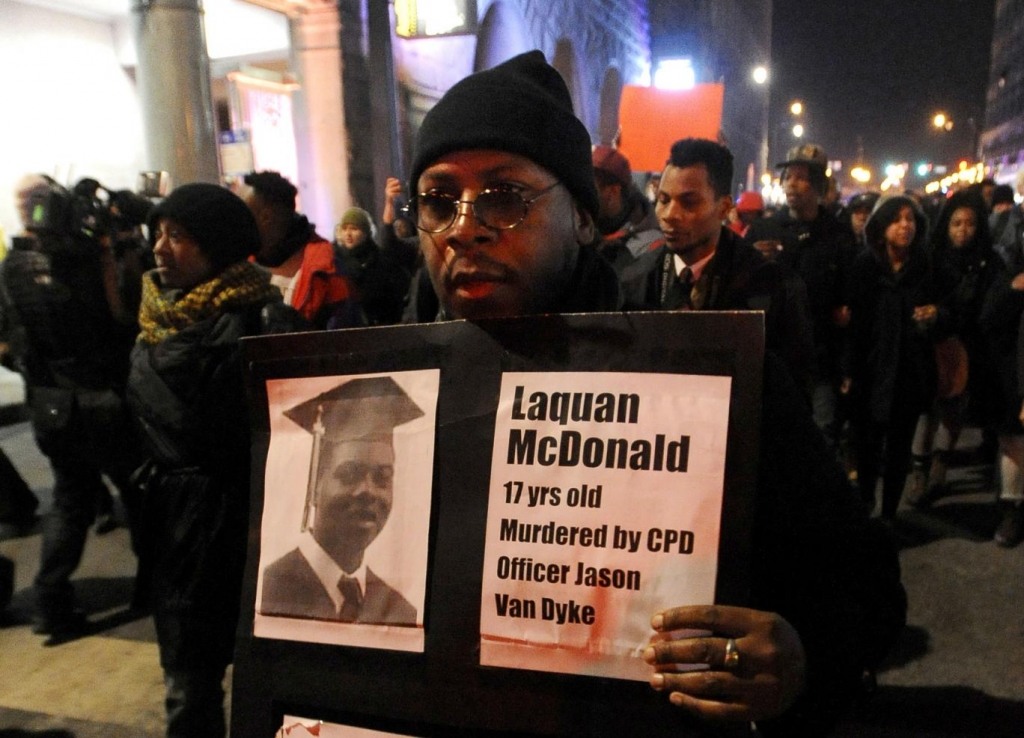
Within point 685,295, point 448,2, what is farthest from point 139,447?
point 448,2

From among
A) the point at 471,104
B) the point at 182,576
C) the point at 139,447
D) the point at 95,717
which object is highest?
the point at 471,104

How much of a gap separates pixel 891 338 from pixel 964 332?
0.95 metres

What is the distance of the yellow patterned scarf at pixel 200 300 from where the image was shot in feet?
8.59

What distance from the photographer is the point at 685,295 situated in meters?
3.25

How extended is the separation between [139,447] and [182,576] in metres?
2.17

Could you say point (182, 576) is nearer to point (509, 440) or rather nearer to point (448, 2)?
point (509, 440)

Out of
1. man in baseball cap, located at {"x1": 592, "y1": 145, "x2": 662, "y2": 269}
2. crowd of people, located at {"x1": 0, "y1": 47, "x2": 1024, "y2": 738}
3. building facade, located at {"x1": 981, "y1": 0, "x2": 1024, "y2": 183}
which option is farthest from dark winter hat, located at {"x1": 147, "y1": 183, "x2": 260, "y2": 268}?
building facade, located at {"x1": 981, "y1": 0, "x2": 1024, "y2": 183}

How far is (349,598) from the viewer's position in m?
1.14

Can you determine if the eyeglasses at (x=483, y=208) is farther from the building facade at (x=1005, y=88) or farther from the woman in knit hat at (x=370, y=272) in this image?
the building facade at (x=1005, y=88)

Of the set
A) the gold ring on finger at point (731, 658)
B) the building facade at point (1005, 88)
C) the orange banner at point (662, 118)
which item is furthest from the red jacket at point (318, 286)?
the building facade at point (1005, 88)

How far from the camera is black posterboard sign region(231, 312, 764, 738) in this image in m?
0.99

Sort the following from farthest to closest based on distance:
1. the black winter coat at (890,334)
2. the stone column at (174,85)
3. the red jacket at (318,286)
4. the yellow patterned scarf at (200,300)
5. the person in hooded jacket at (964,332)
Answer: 1. the stone column at (174,85)
2. the person in hooded jacket at (964,332)
3. the black winter coat at (890,334)
4. the red jacket at (318,286)
5. the yellow patterned scarf at (200,300)

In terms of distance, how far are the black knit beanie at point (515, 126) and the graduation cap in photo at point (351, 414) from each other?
14.8 inches

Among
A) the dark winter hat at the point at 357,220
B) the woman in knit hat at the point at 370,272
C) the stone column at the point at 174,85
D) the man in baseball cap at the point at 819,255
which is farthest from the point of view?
the stone column at the point at 174,85
